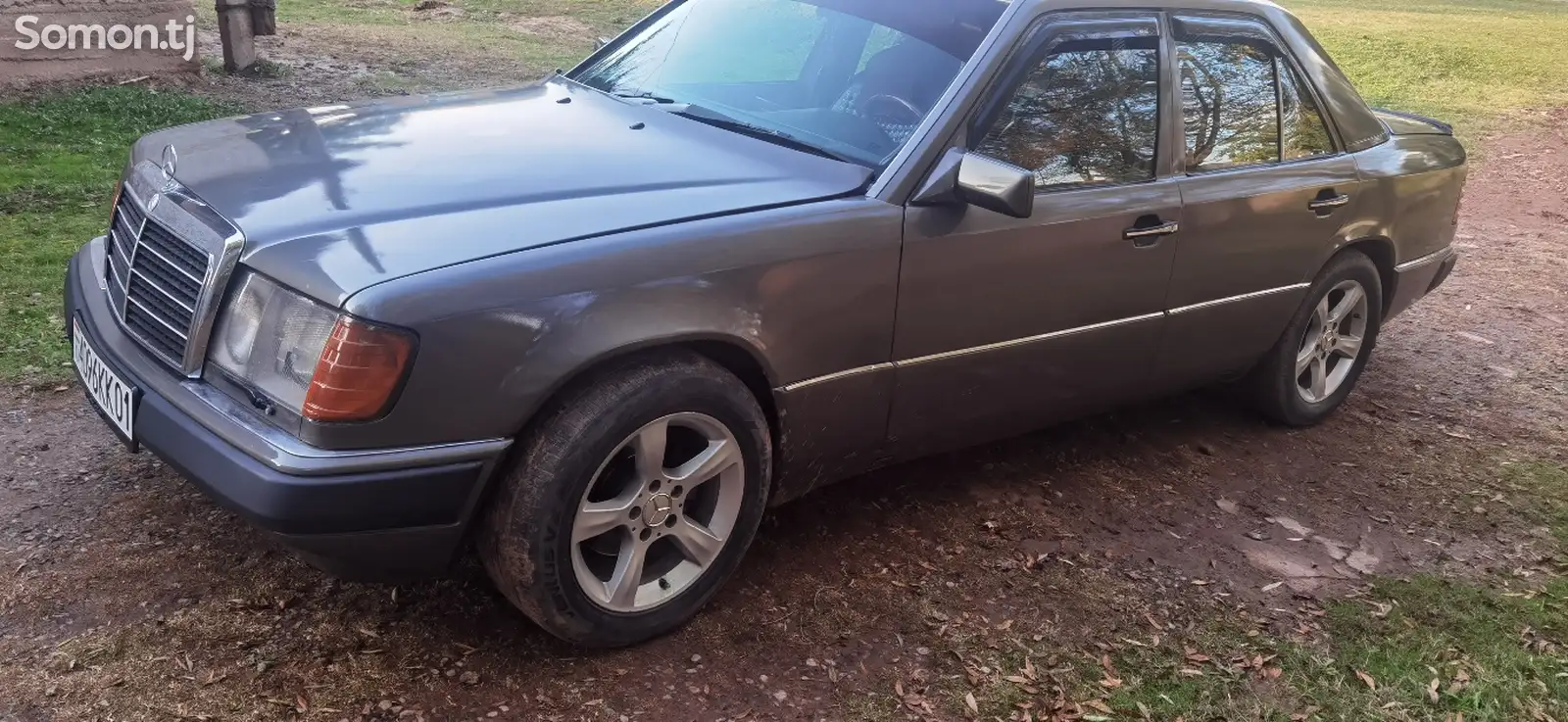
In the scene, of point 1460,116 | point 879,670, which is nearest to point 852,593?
point 879,670

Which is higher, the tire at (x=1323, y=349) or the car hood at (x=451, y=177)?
the car hood at (x=451, y=177)

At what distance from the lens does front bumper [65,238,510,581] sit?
→ 8.63 feet

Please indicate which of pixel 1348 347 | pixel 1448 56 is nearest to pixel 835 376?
→ pixel 1348 347

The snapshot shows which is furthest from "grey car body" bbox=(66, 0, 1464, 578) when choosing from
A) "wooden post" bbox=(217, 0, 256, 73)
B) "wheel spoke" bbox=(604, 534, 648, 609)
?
"wooden post" bbox=(217, 0, 256, 73)

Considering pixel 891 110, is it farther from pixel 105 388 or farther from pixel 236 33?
pixel 236 33

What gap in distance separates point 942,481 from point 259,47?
9.29 m

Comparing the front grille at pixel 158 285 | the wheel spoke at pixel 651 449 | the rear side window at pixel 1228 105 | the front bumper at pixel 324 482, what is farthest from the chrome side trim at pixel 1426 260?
the front grille at pixel 158 285

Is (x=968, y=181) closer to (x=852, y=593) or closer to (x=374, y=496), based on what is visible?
(x=852, y=593)

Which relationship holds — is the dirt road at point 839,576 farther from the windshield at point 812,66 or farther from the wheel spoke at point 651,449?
the windshield at point 812,66

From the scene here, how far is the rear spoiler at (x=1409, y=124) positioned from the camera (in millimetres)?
5258

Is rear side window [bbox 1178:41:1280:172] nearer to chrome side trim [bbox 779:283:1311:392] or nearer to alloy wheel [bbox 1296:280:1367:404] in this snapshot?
chrome side trim [bbox 779:283:1311:392]

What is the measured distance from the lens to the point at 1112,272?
393cm

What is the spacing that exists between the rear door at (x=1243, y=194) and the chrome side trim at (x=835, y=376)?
4.12ft

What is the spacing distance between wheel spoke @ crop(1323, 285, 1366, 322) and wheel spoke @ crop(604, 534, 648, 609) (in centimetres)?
318
